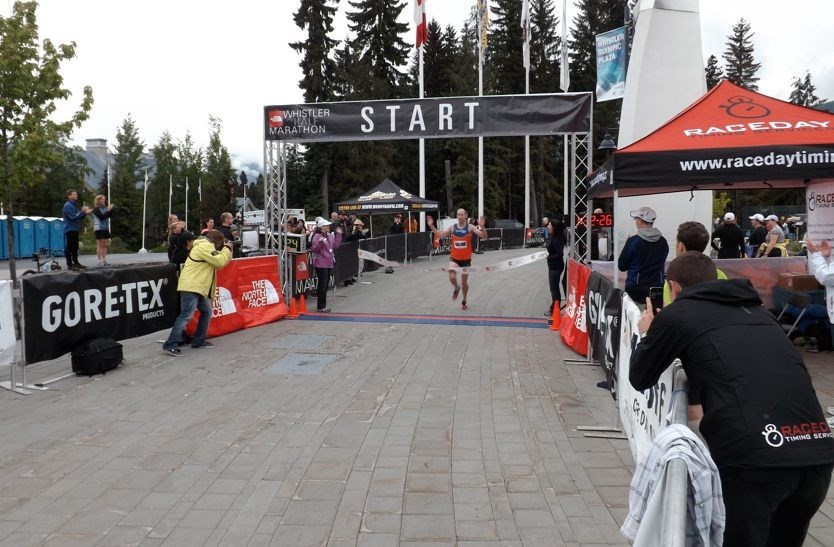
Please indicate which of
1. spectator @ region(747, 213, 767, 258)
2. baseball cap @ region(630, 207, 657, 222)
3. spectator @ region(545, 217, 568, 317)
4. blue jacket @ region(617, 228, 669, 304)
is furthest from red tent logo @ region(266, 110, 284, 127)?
spectator @ region(747, 213, 767, 258)

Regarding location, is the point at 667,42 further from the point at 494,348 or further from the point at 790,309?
the point at 494,348

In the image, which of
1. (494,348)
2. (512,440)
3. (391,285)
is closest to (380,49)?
(391,285)

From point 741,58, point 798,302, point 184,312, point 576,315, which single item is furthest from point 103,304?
point 741,58

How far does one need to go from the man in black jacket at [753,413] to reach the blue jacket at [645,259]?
517cm

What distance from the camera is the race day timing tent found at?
802cm

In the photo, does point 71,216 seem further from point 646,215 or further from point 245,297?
point 646,215

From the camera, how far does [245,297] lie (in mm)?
11766

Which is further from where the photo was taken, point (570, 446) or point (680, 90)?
point (680, 90)

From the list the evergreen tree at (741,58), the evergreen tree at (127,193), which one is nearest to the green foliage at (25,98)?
the evergreen tree at (127,193)

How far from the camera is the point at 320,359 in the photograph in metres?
9.29

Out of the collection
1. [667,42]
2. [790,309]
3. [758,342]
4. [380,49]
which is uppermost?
[380,49]

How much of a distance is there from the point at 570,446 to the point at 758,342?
11.3ft

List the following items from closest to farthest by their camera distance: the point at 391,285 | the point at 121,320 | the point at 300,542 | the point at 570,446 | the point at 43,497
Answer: the point at 300,542, the point at 43,497, the point at 570,446, the point at 121,320, the point at 391,285

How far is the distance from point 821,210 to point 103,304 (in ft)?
34.7
